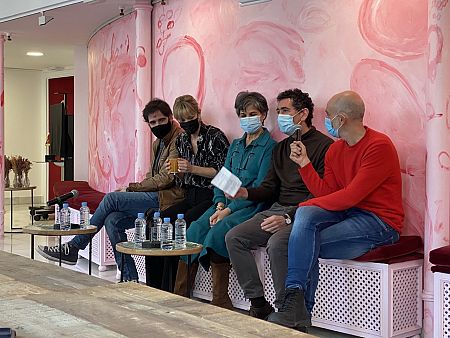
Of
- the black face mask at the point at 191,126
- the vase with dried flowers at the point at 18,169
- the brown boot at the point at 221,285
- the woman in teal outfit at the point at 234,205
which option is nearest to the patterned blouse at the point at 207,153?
the black face mask at the point at 191,126

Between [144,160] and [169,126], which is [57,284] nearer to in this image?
[169,126]

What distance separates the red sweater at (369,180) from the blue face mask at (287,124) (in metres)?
0.52

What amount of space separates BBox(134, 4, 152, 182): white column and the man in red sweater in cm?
268

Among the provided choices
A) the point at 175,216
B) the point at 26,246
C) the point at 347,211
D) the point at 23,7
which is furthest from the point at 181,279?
the point at 23,7

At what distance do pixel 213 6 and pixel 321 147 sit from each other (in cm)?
195

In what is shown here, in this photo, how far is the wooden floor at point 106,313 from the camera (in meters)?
1.88

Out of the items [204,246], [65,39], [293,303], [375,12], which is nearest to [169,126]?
[204,246]

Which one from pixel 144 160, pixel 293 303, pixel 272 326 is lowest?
pixel 293 303

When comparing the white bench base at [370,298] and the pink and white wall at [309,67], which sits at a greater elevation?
the pink and white wall at [309,67]

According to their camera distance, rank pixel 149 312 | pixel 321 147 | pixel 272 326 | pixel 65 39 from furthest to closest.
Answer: pixel 65 39 < pixel 321 147 < pixel 149 312 < pixel 272 326

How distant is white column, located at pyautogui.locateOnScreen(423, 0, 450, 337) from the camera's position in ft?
13.5

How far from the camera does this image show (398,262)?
13.8ft

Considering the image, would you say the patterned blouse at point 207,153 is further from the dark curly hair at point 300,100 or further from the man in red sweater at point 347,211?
the man in red sweater at point 347,211

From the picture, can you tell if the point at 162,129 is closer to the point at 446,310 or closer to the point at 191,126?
the point at 191,126
